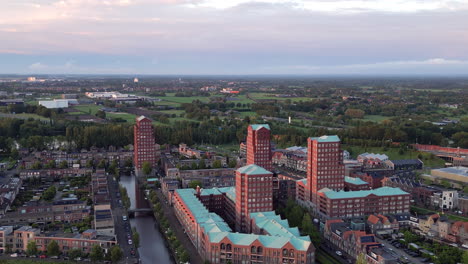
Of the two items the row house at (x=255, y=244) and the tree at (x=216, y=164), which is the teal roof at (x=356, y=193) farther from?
the tree at (x=216, y=164)

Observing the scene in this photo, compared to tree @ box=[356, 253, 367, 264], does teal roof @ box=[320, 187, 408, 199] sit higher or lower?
higher

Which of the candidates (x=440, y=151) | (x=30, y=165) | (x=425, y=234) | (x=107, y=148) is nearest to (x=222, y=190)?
(x=425, y=234)

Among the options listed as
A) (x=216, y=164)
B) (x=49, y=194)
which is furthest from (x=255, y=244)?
(x=216, y=164)

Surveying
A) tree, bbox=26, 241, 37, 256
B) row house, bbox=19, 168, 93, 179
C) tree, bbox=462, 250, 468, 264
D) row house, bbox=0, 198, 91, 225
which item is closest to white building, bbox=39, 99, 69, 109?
row house, bbox=19, 168, 93, 179

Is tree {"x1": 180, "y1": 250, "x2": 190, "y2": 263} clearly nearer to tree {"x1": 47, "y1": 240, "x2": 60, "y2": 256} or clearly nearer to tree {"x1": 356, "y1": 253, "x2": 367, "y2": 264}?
tree {"x1": 47, "y1": 240, "x2": 60, "y2": 256}

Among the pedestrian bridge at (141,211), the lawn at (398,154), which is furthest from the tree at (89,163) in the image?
the lawn at (398,154)

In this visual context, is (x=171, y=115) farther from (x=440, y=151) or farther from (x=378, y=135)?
(x=440, y=151)
